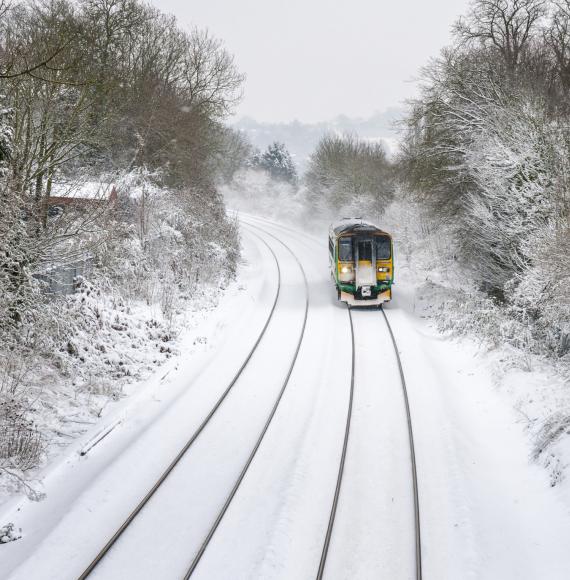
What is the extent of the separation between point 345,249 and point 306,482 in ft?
32.5

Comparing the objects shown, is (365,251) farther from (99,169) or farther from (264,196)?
(264,196)

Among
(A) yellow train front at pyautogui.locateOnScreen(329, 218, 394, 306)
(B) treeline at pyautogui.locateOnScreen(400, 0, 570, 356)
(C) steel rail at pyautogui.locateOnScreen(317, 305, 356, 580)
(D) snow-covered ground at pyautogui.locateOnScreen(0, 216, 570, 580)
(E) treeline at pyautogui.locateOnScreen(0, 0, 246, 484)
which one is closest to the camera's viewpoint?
(C) steel rail at pyautogui.locateOnScreen(317, 305, 356, 580)

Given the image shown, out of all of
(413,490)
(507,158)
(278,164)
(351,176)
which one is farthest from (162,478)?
(278,164)

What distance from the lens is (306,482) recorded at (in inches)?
291

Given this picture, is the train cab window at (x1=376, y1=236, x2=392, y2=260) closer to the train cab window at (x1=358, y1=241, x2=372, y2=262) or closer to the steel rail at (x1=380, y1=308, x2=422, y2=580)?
the train cab window at (x1=358, y1=241, x2=372, y2=262)

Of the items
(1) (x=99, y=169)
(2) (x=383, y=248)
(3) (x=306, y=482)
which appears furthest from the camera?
(1) (x=99, y=169)

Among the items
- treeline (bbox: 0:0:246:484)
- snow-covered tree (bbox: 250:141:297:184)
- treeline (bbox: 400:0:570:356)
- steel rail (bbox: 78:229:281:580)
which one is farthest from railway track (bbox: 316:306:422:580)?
snow-covered tree (bbox: 250:141:297:184)

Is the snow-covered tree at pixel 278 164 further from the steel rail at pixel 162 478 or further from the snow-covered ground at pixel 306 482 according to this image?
the snow-covered ground at pixel 306 482

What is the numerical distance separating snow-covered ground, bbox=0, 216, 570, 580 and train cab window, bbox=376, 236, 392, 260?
14.8 ft

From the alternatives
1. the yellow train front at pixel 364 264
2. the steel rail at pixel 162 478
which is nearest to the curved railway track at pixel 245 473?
the steel rail at pixel 162 478

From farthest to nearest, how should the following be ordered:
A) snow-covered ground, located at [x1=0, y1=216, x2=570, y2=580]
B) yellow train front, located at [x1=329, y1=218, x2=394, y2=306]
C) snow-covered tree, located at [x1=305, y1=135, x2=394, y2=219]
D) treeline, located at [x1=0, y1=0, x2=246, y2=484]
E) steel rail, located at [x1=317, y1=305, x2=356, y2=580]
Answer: snow-covered tree, located at [x1=305, y1=135, x2=394, y2=219], yellow train front, located at [x1=329, y1=218, x2=394, y2=306], treeline, located at [x1=0, y1=0, x2=246, y2=484], snow-covered ground, located at [x1=0, y1=216, x2=570, y2=580], steel rail, located at [x1=317, y1=305, x2=356, y2=580]

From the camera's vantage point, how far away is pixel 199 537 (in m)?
6.24

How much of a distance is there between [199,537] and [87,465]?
2.66 m

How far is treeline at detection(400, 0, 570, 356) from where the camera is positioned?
38.9 ft
